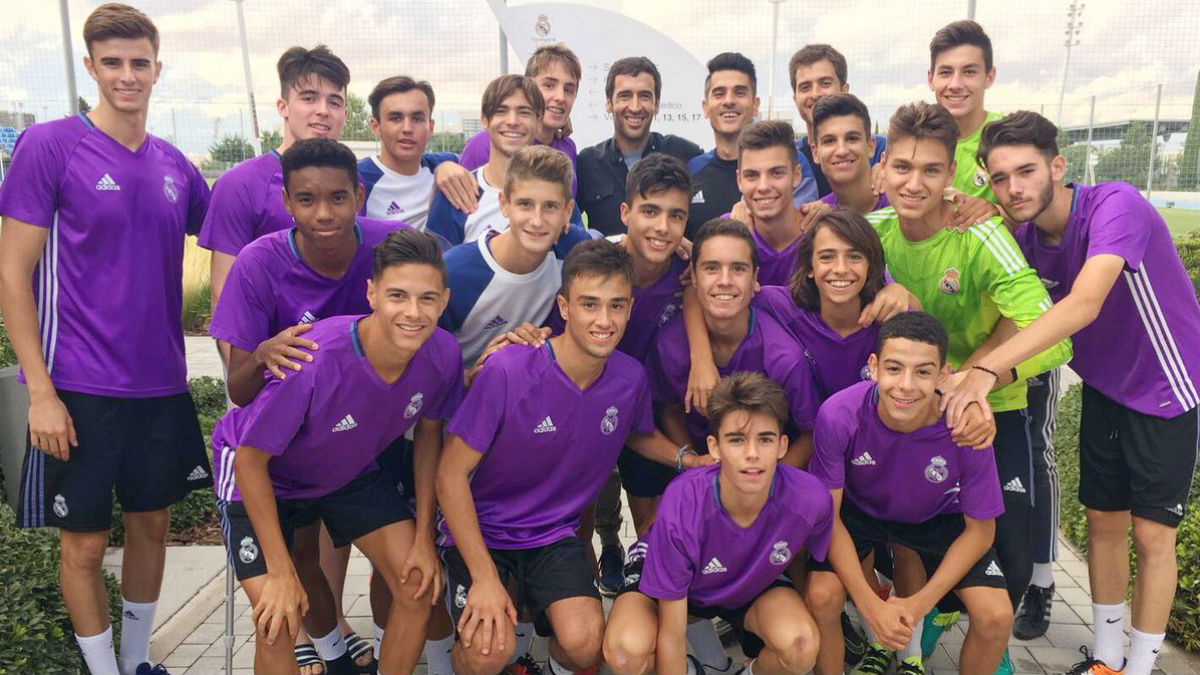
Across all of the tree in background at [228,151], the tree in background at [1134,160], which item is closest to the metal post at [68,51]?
the tree in background at [228,151]

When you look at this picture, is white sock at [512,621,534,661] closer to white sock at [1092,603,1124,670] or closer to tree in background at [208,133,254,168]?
white sock at [1092,603,1124,670]

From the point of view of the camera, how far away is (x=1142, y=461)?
3.54 meters

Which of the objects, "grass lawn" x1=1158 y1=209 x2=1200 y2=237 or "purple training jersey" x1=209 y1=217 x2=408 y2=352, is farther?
"grass lawn" x1=1158 y1=209 x2=1200 y2=237

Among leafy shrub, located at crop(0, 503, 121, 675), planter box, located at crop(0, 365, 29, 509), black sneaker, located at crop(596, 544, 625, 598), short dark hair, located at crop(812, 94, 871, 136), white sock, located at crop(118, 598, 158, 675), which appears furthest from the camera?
black sneaker, located at crop(596, 544, 625, 598)

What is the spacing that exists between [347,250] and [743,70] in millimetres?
2771

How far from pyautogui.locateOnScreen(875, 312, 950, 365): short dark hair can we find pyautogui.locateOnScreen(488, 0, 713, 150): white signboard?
7.05 m

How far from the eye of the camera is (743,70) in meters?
5.08

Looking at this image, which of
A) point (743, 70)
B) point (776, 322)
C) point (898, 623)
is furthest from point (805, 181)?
point (898, 623)

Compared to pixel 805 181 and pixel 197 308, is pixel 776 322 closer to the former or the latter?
pixel 805 181

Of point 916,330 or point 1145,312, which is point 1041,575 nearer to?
point 1145,312

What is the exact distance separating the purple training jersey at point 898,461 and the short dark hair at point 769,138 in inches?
48.7

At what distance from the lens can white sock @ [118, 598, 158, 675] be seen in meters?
3.70

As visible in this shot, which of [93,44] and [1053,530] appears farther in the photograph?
[1053,530]

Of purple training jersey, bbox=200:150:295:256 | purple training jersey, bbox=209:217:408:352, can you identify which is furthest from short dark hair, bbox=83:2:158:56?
purple training jersey, bbox=209:217:408:352
